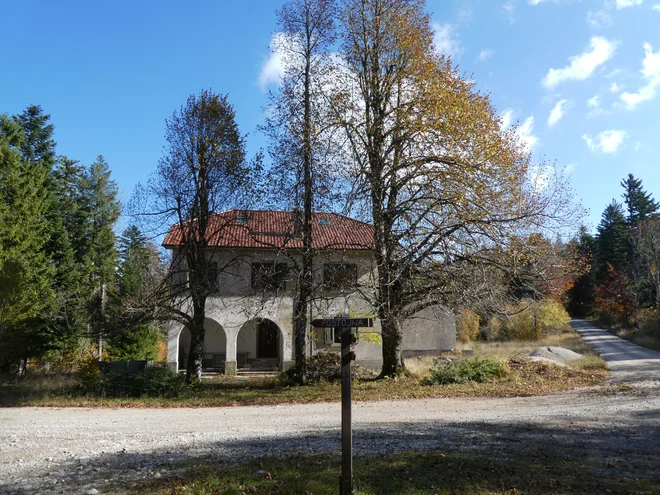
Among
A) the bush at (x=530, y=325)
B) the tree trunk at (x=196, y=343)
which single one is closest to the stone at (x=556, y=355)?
the bush at (x=530, y=325)

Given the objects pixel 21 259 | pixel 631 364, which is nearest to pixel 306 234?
pixel 21 259

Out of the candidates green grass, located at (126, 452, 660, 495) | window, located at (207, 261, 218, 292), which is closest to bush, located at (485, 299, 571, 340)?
window, located at (207, 261, 218, 292)

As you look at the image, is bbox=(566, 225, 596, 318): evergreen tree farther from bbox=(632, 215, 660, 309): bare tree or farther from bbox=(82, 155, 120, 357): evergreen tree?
bbox=(82, 155, 120, 357): evergreen tree

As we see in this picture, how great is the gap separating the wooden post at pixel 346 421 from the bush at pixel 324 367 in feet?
44.6

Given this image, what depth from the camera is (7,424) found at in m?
11.3

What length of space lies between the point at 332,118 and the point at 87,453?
12.8 metres

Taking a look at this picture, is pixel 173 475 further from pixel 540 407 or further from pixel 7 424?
pixel 540 407

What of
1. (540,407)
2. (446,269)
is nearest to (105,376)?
(446,269)

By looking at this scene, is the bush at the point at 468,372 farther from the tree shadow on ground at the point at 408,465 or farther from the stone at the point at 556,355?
the tree shadow on ground at the point at 408,465

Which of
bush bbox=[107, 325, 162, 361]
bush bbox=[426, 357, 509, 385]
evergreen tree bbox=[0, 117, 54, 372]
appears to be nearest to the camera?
bush bbox=[426, 357, 509, 385]

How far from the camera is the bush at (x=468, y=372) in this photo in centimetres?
1783

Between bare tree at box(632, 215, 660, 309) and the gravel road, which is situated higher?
bare tree at box(632, 215, 660, 309)

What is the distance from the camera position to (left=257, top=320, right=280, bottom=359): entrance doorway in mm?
29297

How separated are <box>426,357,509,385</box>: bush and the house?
6.80 ft
